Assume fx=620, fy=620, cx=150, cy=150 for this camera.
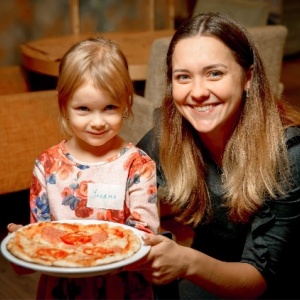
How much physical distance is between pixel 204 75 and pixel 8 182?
1610mm

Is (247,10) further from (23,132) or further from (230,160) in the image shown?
(230,160)

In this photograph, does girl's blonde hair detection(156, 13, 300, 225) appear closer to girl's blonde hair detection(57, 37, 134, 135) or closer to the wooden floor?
girl's blonde hair detection(57, 37, 134, 135)

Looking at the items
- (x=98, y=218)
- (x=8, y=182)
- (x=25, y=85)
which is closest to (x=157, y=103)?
(x=8, y=182)

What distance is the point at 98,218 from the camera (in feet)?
5.16

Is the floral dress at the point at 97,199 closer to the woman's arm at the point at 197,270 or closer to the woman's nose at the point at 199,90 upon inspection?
the woman's arm at the point at 197,270

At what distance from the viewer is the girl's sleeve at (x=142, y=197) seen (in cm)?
155

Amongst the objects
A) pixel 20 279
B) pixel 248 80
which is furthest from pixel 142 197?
pixel 20 279

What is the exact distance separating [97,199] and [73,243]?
182 millimetres

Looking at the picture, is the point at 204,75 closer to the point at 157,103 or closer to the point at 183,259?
the point at 183,259

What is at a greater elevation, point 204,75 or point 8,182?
point 204,75

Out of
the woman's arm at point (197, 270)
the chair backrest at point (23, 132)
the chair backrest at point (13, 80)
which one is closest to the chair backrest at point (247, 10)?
the chair backrest at point (13, 80)

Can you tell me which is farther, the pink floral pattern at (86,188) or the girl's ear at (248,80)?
the girl's ear at (248,80)

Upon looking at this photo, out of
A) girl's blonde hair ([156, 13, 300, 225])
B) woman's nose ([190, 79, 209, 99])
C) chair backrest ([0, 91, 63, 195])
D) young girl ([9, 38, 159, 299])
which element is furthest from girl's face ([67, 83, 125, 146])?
chair backrest ([0, 91, 63, 195])

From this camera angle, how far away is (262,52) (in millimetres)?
3182
